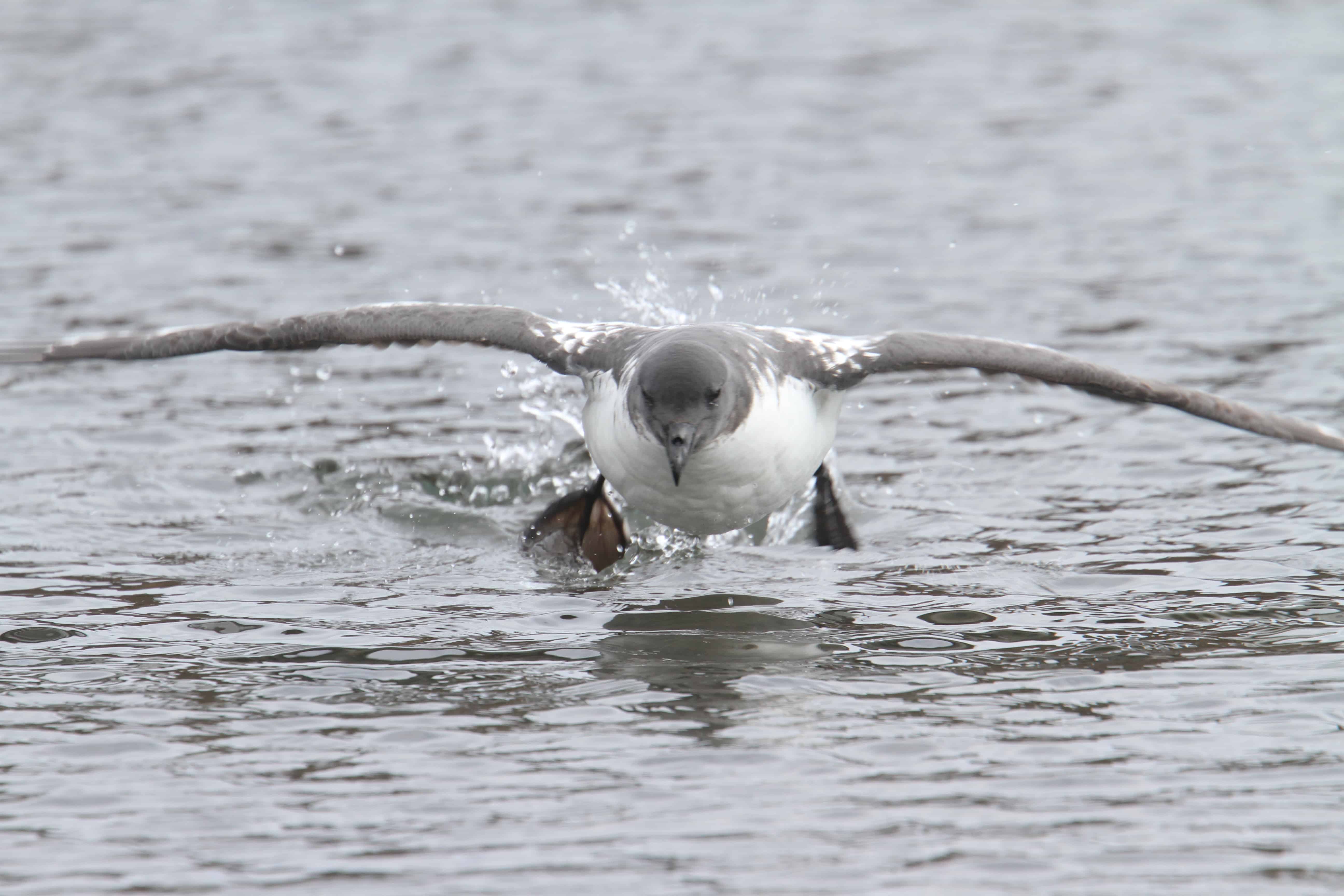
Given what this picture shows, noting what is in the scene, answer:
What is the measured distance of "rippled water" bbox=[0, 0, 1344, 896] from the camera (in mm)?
5902

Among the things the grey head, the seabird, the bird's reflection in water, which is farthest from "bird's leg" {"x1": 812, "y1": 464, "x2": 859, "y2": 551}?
the grey head

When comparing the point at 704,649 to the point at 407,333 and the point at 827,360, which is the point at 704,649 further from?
the point at 407,333

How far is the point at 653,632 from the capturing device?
788 cm

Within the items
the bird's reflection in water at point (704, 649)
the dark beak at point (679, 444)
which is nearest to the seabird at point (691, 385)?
the dark beak at point (679, 444)

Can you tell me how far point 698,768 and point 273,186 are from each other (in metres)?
12.5

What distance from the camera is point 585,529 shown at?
29.7 ft

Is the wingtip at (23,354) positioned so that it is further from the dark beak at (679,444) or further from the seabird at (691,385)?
the dark beak at (679,444)

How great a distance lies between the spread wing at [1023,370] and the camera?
→ 839cm

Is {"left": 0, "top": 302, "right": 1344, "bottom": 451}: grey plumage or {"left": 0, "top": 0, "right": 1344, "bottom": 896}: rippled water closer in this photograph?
{"left": 0, "top": 0, "right": 1344, "bottom": 896}: rippled water

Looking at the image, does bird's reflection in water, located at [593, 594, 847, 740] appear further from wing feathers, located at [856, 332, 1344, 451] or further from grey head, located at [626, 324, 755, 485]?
wing feathers, located at [856, 332, 1344, 451]

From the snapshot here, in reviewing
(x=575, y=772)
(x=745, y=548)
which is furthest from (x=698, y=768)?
(x=745, y=548)

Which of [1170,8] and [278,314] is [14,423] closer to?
[278,314]

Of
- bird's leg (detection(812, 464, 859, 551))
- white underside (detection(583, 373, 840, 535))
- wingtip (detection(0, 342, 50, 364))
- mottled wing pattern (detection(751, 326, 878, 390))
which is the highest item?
wingtip (detection(0, 342, 50, 364))

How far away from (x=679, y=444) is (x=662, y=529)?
233 cm
